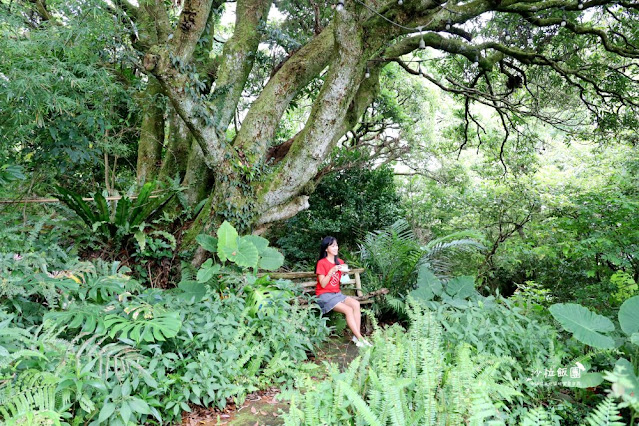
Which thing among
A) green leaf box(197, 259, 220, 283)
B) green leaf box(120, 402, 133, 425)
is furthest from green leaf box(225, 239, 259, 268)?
green leaf box(120, 402, 133, 425)

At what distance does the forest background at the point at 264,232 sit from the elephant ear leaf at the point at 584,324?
12 millimetres

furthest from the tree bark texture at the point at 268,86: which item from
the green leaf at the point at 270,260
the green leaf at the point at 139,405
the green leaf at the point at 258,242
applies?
the green leaf at the point at 139,405

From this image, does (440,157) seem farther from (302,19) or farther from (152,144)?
(152,144)

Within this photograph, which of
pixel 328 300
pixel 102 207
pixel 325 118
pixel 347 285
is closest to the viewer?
pixel 102 207

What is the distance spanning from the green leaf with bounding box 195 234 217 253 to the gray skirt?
128 cm

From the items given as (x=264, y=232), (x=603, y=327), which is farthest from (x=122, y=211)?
(x=603, y=327)

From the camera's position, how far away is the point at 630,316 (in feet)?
8.83

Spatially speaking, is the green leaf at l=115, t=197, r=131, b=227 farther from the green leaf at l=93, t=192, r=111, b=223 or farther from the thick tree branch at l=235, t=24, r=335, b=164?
the thick tree branch at l=235, t=24, r=335, b=164

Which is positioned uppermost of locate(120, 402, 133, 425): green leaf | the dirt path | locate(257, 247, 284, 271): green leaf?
locate(257, 247, 284, 271): green leaf

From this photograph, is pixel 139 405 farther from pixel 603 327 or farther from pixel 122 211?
pixel 603 327

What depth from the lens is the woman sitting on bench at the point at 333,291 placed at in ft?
14.4

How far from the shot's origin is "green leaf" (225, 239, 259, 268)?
4105 millimetres

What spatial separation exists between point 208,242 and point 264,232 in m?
1.25

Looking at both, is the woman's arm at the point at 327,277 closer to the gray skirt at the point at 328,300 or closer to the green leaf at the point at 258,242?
the gray skirt at the point at 328,300
